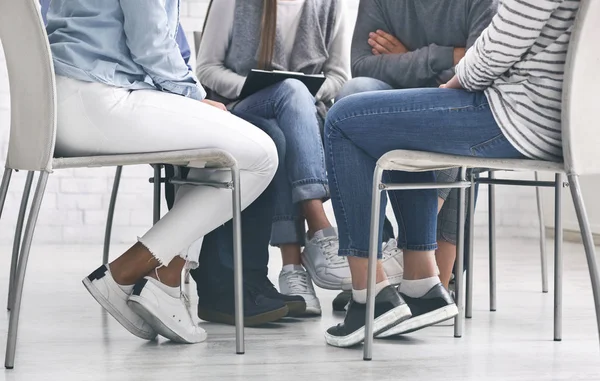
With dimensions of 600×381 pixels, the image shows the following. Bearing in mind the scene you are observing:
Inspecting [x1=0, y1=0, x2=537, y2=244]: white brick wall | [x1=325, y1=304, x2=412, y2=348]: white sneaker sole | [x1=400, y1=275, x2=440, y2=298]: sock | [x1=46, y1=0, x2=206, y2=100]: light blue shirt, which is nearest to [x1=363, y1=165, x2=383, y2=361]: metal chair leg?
[x1=325, y1=304, x2=412, y2=348]: white sneaker sole

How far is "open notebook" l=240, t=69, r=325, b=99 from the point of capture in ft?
7.59

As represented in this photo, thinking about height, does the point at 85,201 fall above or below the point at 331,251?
below

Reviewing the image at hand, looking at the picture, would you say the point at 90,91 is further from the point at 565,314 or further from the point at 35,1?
the point at 565,314

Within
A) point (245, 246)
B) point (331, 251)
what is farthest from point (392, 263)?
point (245, 246)

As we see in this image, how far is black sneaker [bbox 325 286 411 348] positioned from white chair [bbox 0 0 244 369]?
24 centimetres

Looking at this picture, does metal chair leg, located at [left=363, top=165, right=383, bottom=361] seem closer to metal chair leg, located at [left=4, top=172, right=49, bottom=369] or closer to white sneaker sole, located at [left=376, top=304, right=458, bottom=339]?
white sneaker sole, located at [left=376, top=304, right=458, bottom=339]

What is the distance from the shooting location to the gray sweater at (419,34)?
2.29 metres

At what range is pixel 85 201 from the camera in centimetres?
450

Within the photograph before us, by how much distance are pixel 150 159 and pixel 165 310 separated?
1.12 feet

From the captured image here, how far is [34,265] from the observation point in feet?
11.6

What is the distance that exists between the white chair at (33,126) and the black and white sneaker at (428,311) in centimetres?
37

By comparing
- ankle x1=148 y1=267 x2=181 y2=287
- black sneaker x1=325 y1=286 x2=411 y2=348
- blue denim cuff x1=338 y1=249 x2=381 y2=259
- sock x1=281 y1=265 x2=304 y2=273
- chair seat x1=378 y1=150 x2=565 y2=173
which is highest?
chair seat x1=378 y1=150 x2=565 y2=173

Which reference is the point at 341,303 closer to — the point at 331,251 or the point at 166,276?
the point at 331,251

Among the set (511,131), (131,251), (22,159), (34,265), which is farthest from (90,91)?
(34,265)
